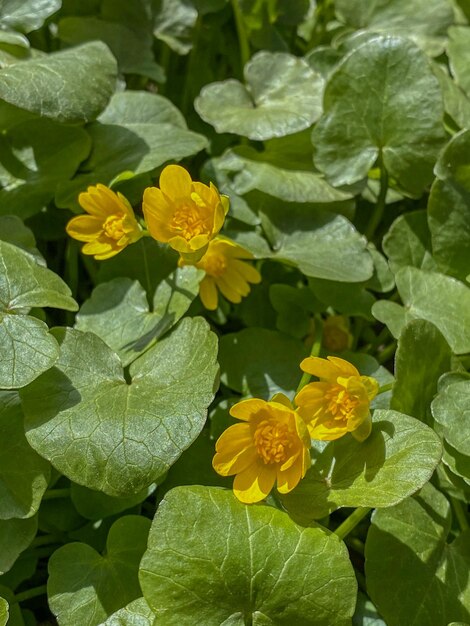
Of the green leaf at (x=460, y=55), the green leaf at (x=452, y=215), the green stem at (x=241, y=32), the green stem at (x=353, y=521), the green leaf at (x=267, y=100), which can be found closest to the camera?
the green stem at (x=353, y=521)

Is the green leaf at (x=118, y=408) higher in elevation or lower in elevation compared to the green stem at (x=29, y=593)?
higher

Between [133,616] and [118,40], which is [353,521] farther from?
[118,40]

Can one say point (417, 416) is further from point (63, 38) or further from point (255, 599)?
point (63, 38)

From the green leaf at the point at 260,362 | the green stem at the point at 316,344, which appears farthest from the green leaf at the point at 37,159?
the green stem at the point at 316,344

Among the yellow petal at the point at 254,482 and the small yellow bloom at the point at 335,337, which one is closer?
the yellow petal at the point at 254,482

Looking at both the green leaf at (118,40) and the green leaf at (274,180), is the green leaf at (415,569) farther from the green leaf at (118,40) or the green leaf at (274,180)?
the green leaf at (118,40)
